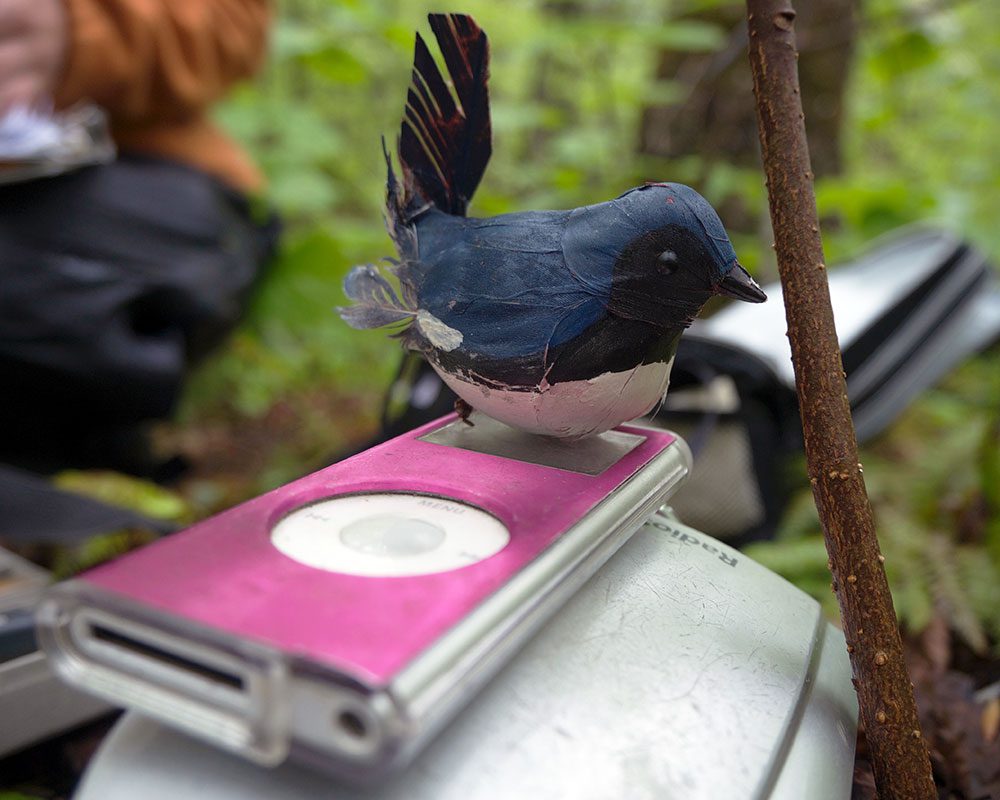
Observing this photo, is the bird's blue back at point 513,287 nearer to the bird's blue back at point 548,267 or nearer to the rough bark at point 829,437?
the bird's blue back at point 548,267

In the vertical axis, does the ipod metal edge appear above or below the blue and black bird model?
below

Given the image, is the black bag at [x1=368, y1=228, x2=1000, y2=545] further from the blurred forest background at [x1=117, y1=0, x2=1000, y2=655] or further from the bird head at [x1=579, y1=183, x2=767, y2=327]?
the bird head at [x1=579, y1=183, x2=767, y2=327]

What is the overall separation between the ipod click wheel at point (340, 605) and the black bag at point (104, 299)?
923 millimetres

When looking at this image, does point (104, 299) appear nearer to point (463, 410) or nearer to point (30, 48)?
point (30, 48)

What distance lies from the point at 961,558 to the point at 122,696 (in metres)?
1.02

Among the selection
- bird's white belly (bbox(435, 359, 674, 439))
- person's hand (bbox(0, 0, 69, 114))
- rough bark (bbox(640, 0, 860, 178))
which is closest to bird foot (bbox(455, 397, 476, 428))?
bird's white belly (bbox(435, 359, 674, 439))

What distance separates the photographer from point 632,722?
45cm

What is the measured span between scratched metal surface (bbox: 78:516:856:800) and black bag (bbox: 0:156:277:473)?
98 cm

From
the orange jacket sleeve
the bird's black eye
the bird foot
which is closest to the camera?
the bird's black eye

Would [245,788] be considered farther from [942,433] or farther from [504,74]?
[504,74]

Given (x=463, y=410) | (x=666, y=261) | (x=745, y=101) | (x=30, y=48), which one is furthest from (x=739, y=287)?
(x=745, y=101)

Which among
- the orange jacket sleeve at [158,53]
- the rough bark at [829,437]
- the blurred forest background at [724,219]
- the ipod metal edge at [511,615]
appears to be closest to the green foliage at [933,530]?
the blurred forest background at [724,219]

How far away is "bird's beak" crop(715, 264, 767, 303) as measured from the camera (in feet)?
1.81

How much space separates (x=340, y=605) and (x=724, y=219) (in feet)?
5.77
